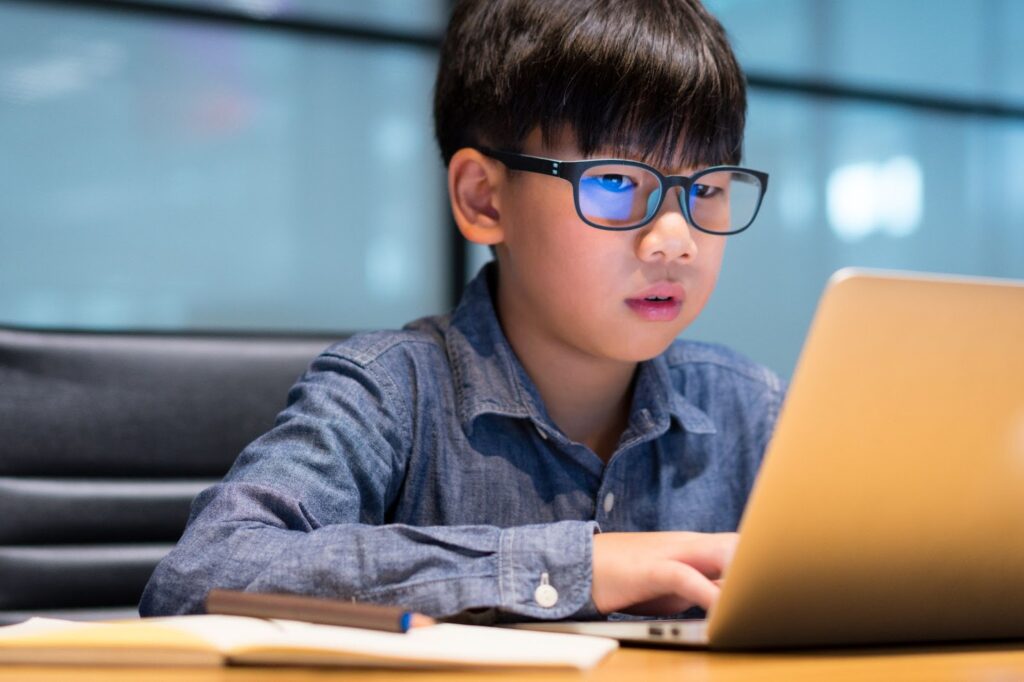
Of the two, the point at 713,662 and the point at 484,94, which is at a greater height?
the point at 484,94

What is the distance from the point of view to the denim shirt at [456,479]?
2.44 feet

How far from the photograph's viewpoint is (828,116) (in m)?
2.95

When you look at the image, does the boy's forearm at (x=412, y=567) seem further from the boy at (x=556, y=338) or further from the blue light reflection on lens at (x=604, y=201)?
the blue light reflection on lens at (x=604, y=201)

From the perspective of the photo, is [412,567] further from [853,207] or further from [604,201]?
[853,207]

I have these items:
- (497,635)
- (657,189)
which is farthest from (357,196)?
(497,635)

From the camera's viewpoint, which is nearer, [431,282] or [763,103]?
[431,282]

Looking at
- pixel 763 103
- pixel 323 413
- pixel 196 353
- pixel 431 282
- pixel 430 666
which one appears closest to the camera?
pixel 430 666

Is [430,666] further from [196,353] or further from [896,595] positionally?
[196,353]

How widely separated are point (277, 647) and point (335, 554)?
0.20 m

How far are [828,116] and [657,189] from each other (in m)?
2.12

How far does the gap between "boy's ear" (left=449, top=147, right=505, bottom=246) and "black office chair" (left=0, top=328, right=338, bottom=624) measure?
0.84 feet

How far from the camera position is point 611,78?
3.46ft

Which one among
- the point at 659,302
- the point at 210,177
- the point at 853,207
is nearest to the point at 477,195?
the point at 659,302

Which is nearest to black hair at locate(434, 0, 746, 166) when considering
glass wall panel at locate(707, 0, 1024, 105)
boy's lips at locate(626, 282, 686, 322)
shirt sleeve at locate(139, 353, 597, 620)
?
boy's lips at locate(626, 282, 686, 322)
